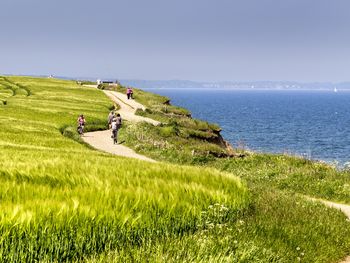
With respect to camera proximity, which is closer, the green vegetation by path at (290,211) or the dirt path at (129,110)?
the green vegetation by path at (290,211)

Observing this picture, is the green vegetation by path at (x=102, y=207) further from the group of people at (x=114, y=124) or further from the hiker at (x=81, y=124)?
the hiker at (x=81, y=124)

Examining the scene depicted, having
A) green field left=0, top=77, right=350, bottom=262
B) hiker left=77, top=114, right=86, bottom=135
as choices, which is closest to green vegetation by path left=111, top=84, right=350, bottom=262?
green field left=0, top=77, right=350, bottom=262

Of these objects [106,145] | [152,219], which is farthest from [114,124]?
[152,219]

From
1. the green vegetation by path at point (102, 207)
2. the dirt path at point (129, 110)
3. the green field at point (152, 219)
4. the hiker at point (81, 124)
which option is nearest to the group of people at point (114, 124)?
the hiker at point (81, 124)

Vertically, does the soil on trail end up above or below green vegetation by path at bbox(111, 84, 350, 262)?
below

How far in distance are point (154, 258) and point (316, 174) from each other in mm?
19468

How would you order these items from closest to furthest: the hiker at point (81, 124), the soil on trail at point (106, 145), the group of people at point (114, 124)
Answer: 1. the soil on trail at point (106, 145)
2. the group of people at point (114, 124)
3. the hiker at point (81, 124)

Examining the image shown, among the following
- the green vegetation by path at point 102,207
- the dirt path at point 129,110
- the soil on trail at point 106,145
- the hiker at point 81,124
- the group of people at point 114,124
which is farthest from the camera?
the dirt path at point 129,110

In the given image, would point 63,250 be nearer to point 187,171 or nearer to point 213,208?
point 213,208

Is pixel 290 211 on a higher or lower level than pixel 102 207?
lower

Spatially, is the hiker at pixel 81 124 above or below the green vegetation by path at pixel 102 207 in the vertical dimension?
below

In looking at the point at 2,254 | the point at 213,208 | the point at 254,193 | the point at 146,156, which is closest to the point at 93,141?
the point at 146,156

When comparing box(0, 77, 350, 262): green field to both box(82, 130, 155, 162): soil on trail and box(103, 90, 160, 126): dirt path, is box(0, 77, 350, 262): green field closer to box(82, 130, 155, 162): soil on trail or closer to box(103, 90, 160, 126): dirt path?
box(82, 130, 155, 162): soil on trail

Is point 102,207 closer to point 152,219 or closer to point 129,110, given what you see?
point 152,219
